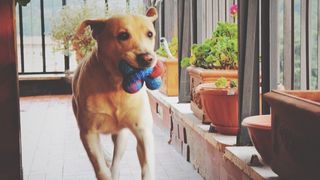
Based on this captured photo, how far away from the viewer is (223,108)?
3564 millimetres

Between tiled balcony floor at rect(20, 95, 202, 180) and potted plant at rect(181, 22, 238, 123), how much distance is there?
1.62 feet

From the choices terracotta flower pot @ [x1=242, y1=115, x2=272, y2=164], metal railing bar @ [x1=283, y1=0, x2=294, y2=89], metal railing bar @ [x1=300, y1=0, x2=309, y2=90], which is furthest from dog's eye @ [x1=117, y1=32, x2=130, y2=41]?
metal railing bar @ [x1=283, y1=0, x2=294, y2=89]

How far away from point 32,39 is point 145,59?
386 inches

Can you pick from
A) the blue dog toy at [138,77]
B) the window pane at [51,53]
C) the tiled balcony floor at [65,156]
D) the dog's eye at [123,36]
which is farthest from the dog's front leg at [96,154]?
the window pane at [51,53]

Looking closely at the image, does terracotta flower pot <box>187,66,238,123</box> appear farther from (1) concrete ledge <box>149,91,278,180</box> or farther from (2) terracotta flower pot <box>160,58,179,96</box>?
(2) terracotta flower pot <box>160,58,179,96</box>

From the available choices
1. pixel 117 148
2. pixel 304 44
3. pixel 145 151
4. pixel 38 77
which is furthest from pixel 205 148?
pixel 38 77

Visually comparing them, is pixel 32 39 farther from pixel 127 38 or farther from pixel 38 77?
pixel 127 38

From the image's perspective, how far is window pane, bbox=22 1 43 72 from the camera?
10.7 m

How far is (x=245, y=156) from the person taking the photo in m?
2.89

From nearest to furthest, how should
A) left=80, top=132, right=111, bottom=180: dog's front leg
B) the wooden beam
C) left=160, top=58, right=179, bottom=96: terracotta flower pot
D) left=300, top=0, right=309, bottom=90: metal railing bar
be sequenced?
left=80, top=132, right=111, bottom=180: dog's front leg < the wooden beam < left=300, top=0, right=309, bottom=90: metal railing bar < left=160, top=58, right=179, bottom=96: terracotta flower pot

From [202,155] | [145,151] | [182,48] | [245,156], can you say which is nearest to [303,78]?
[245,156]

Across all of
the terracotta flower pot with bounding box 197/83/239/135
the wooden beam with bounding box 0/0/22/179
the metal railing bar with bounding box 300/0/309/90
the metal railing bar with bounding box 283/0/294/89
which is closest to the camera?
the wooden beam with bounding box 0/0/22/179

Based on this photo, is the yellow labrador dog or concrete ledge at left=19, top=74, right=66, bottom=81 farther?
concrete ledge at left=19, top=74, right=66, bottom=81

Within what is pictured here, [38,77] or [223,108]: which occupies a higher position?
[223,108]
